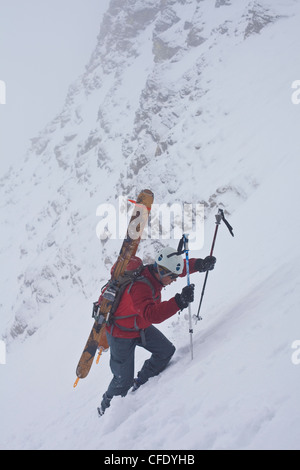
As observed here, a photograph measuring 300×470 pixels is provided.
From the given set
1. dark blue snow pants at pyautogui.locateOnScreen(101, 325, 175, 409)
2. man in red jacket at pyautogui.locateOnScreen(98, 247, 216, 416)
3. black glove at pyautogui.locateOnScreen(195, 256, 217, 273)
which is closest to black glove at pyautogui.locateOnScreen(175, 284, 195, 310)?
man in red jacket at pyautogui.locateOnScreen(98, 247, 216, 416)

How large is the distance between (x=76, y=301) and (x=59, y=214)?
18839 mm

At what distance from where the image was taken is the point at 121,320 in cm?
515

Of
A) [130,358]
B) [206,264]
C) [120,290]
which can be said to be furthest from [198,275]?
[120,290]

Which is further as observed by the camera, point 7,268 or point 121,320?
point 7,268

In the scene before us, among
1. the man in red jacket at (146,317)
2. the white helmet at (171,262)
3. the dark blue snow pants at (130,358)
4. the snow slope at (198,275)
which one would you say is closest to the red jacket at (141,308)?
the man in red jacket at (146,317)

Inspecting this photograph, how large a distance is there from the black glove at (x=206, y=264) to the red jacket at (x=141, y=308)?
0.91 ft

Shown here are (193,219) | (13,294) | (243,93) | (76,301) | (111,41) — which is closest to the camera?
Answer: (193,219)

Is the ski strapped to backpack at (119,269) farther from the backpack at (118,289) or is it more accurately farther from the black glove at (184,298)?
the black glove at (184,298)

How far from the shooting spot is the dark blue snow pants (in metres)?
5.35

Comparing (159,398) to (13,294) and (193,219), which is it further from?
(13,294)

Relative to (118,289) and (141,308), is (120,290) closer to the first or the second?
(118,289)

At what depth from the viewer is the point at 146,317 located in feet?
14.6
